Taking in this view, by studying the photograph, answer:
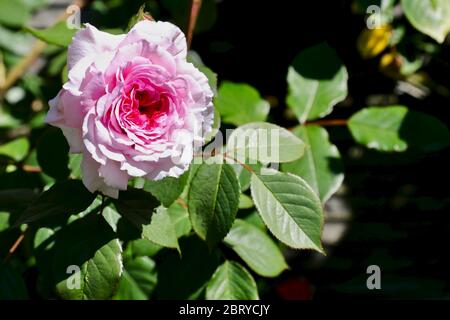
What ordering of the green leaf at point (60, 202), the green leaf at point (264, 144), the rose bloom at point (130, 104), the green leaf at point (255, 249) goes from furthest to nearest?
the green leaf at point (255, 249)
the green leaf at point (264, 144)
the green leaf at point (60, 202)
the rose bloom at point (130, 104)

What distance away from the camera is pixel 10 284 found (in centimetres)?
106

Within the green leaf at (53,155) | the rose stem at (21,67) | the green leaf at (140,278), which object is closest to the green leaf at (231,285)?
the green leaf at (140,278)

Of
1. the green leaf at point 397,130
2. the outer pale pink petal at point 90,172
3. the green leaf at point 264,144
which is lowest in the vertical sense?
the green leaf at point 397,130

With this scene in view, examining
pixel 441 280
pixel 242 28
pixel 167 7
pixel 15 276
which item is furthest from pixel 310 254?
pixel 15 276

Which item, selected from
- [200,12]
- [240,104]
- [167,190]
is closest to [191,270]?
[167,190]

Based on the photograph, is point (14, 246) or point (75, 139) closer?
point (75, 139)

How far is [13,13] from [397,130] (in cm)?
128

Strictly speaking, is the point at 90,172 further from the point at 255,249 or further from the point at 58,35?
the point at 255,249

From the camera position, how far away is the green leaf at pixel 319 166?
115cm

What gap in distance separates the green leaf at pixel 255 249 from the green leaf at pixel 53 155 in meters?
0.36

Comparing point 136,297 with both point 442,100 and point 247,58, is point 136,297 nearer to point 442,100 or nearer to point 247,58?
point 247,58

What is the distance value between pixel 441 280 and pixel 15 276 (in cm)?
131

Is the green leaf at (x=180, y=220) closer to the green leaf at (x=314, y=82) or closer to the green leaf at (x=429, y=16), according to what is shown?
the green leaf at (x=314, y=82)

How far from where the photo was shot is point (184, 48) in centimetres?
78
